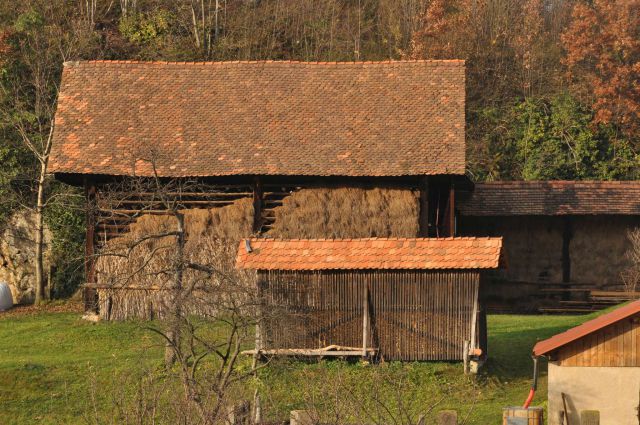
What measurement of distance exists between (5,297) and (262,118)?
24.3 feet

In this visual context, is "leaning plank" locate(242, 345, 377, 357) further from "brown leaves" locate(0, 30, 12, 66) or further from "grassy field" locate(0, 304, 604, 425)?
"brown leaves" locate(0, 30, 12, 66)

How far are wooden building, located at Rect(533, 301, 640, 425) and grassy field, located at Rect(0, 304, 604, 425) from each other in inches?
101

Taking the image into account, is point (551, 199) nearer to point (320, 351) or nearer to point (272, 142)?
point (272, 142)

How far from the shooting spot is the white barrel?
30448 mm

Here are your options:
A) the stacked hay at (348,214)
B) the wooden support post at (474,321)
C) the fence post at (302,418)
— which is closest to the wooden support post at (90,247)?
the stacked hay at (348,214)

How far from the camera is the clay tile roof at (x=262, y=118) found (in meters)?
28.3

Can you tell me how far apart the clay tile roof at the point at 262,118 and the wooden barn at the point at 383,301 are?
15.9 feet

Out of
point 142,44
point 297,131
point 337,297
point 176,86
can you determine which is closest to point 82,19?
point 142,44

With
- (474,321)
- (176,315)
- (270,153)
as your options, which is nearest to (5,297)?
(270,153)

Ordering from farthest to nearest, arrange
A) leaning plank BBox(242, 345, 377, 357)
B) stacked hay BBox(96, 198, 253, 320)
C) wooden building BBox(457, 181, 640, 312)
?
1. wooden building BBox(457, 181, 640, 312)
2. stacked hay BBox(96, 198, 253, 320)
3. leaning plank BBox(242, 345, 377, 357)

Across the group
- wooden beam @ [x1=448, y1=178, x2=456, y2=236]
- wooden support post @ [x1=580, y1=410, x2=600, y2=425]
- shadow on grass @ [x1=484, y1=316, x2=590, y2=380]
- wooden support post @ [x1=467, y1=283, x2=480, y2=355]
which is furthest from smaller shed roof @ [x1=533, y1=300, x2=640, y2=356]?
wooden beam @ [x1=448, y1=178, x2=456, y2=236]

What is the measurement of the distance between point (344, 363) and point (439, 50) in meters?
21.1

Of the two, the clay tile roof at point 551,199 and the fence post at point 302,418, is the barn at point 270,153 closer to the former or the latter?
the clay tile roof at point 551,199

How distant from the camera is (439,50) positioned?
1655 inches
